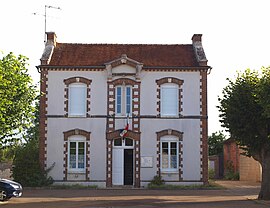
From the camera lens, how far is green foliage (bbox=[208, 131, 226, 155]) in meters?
56.7

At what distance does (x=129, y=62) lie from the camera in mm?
34469

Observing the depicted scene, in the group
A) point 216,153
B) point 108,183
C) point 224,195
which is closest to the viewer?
point 224,195

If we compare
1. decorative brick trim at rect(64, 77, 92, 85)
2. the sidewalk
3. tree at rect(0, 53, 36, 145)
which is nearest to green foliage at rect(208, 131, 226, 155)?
the sidewalk

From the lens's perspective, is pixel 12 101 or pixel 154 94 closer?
pixel 12 101

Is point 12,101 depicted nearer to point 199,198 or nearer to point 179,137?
point 199,198

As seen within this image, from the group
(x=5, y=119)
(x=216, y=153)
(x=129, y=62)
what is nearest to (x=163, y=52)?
(x=129, y=62)

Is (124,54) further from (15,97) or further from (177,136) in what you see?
(15,97)

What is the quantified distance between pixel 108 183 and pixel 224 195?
8.54 m

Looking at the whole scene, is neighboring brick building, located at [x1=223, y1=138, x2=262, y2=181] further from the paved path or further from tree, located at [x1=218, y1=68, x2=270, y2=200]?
tree, located at [x1=218, y1=68, x2=270, y2=200]

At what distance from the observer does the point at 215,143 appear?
57312mm

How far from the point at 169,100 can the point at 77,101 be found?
596cm

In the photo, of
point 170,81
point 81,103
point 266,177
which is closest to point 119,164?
point 81,103

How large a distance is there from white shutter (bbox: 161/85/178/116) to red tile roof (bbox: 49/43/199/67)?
1613 millimetres

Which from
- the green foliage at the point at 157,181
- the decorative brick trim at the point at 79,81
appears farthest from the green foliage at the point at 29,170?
the green foliage at the point at 157,181
